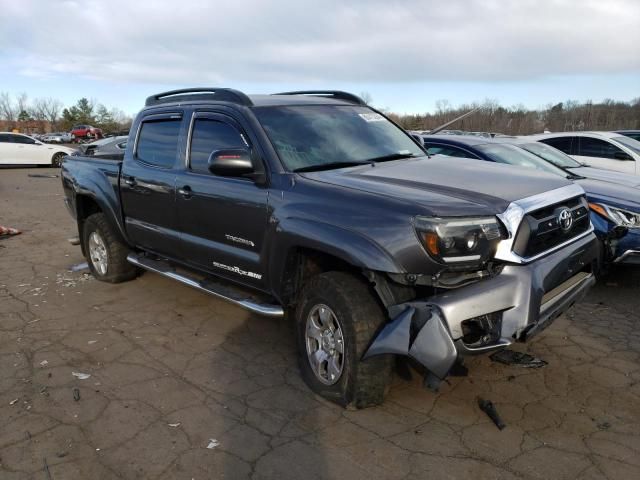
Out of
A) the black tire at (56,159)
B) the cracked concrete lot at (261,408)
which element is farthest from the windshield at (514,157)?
the black tire at (56,159)

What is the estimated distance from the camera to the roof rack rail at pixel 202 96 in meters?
4.17

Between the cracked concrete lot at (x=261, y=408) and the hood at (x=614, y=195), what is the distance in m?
0.97

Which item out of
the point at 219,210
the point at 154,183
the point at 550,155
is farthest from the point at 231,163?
the point at 550,155

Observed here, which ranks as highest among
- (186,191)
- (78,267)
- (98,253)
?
(186,191)

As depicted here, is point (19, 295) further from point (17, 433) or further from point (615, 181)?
point (615, 181)

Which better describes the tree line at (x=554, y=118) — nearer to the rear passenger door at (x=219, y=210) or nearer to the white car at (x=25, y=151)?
the white car at (x=25, y=151)

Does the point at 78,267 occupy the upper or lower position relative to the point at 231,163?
lower

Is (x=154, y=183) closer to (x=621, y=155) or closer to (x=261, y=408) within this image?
(x=261, y=408)

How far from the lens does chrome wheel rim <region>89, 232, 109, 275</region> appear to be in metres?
6.11

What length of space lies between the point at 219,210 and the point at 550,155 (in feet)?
18.0

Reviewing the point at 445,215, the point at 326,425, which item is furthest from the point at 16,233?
the point at 445,215

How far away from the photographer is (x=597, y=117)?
50.3m

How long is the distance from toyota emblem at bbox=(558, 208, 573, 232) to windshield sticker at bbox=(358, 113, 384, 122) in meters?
1.82

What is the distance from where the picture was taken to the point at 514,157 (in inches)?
267
